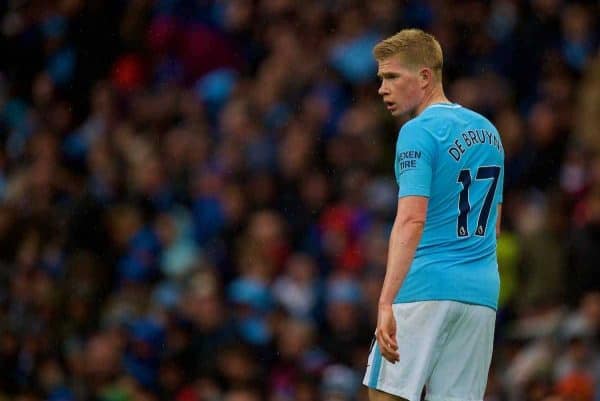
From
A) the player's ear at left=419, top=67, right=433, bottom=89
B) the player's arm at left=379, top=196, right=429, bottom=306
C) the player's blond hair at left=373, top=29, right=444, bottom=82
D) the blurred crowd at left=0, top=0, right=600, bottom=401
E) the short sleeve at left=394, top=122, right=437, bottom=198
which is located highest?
the player's blond hair at left=373, top=29, right=444, bottom=82

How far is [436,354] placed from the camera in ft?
20.1

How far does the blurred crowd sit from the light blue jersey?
3846mm

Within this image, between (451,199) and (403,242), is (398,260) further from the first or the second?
(451,199)

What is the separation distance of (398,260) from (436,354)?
55cm

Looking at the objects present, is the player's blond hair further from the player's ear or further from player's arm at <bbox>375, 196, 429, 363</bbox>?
player's arm at <bbox>375, 196, 429, 363</bbox>

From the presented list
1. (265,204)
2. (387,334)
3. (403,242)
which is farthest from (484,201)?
(265,204)

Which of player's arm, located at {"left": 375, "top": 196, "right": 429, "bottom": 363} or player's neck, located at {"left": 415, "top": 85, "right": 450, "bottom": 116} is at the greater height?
player's neck, located at {"left": 415, "top": 85, "right": 450, "bottom": 116}

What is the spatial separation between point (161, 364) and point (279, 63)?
372 centimetres

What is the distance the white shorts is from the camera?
607cm

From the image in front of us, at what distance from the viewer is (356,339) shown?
11.4m

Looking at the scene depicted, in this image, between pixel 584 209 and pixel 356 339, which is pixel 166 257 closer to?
pixel 356 339

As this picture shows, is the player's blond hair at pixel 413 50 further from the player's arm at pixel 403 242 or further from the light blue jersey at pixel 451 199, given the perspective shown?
the player's arm at pixel 403 242

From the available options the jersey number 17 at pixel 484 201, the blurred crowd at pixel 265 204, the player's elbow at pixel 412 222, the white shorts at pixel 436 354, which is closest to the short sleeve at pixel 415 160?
the player's elbow at pixel 412 222

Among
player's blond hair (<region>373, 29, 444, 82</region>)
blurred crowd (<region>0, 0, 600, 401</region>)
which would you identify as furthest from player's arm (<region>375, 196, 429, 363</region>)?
blurred crowd (<region>0, 0, 600, 401</region>)
